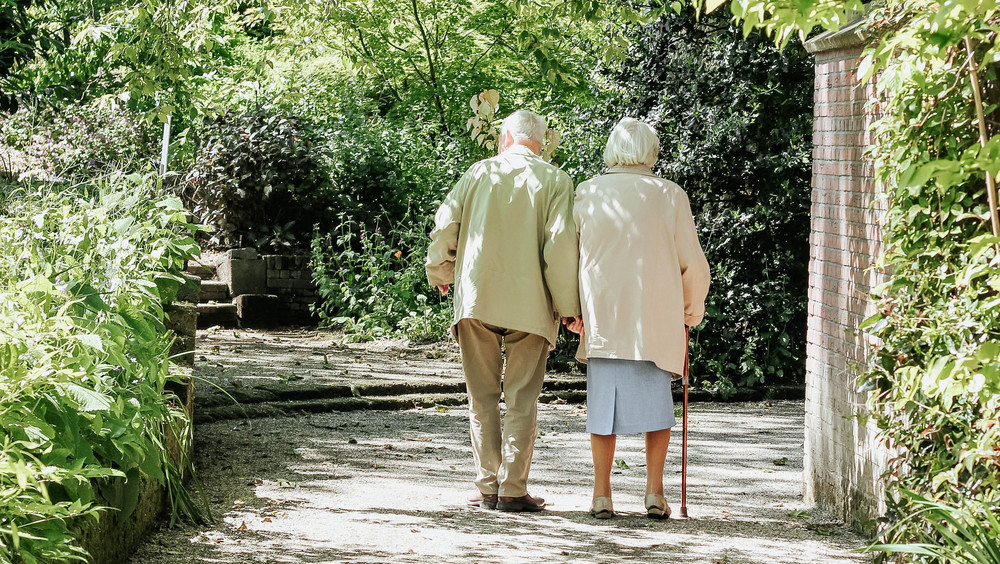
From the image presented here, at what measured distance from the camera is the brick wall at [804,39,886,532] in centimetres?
465

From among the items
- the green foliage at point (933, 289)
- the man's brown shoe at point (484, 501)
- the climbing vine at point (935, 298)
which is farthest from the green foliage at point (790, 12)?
the man's brown shoe at point (484, 501)

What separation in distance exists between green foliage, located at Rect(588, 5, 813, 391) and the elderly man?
4050 mm

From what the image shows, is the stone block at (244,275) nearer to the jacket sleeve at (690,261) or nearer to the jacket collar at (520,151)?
the jacket collar at (520,151)

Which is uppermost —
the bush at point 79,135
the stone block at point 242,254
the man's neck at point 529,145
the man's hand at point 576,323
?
the bush at point 79,135

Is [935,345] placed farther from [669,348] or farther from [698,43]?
[698,43]

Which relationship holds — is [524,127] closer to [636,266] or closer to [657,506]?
[636,266]

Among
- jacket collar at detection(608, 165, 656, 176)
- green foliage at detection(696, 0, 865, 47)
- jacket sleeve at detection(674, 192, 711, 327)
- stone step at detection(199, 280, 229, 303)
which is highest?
green foliage at detection(696, 0, 865, 47)

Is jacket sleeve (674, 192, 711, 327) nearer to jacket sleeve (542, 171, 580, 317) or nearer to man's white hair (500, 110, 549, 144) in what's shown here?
jacket sleeve (542, 171, 580, 317)

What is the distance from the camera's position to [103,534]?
3.76 meters

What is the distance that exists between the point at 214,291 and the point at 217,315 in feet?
1.13

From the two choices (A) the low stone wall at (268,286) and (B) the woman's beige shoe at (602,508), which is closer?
(B) the woman's beige shoe at (602,508)

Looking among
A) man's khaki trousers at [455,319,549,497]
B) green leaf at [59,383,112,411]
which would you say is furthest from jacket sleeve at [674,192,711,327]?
green leaf at [59,383,112,411]

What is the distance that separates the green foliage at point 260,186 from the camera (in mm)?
12250

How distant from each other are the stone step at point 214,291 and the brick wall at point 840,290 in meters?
7.88
